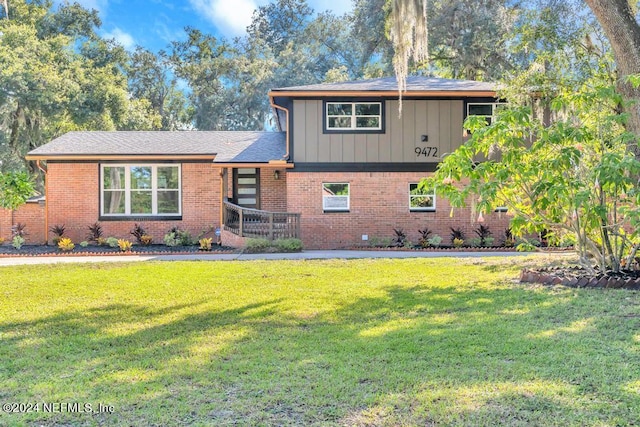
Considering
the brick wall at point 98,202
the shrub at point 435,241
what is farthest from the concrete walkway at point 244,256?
the brick wall at point 98,202

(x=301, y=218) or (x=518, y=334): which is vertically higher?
(x=301, y=218)

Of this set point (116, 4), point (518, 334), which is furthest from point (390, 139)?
point (116, 4)

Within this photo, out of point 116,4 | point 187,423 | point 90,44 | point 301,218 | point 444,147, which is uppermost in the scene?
point 116,4

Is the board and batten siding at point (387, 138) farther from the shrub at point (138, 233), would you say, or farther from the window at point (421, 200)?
the shrub at point (138, 233)

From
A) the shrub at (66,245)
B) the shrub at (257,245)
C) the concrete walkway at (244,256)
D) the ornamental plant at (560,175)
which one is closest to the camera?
the ornamental plant at (560,175)

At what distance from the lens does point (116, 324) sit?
5086 millimetres

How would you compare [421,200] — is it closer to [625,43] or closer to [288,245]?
[288,245]

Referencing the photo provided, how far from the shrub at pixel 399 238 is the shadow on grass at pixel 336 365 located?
25.9 ft

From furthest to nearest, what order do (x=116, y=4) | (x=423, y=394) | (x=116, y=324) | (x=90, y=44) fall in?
(x=116, y=4), (x=90, y=44), (x=116, y=324), (x=423, y=394)

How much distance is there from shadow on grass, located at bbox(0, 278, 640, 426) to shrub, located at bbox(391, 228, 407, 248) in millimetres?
7894

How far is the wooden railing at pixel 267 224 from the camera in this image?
13.3m

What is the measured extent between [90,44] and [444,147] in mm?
20909

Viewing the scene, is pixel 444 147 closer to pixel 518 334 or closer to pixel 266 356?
pixel 518 334

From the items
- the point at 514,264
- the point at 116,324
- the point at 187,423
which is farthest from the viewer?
the point at 514,264
